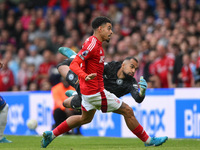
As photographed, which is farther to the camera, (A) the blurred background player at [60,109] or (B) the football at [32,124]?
(A) the blurred background player at [60,109]

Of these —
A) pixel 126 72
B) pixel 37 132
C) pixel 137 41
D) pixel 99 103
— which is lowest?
pixel 37 132

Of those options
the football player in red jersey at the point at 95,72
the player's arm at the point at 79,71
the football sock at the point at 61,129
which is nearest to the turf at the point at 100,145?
the football sock at the point at 61,129

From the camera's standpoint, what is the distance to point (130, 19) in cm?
1449

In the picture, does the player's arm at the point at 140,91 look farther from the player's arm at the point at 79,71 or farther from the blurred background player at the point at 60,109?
the blurred background player at the point at 60,109

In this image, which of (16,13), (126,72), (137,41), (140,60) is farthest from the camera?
(16,13)

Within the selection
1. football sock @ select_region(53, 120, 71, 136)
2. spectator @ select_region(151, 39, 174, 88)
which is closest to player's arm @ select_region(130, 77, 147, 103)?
football sock @ select_region(53, 120, 71, 136)

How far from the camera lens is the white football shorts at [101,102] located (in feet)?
23.3

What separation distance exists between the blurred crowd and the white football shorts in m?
4.27

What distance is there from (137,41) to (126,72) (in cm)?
501

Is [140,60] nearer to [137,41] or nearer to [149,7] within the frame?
[137,41]

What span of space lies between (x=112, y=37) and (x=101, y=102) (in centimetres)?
716

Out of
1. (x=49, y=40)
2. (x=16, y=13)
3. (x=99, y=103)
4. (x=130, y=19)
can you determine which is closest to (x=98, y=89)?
(x=99, y=103)

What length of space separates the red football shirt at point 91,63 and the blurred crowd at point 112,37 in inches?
175

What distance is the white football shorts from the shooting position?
7.09 m
